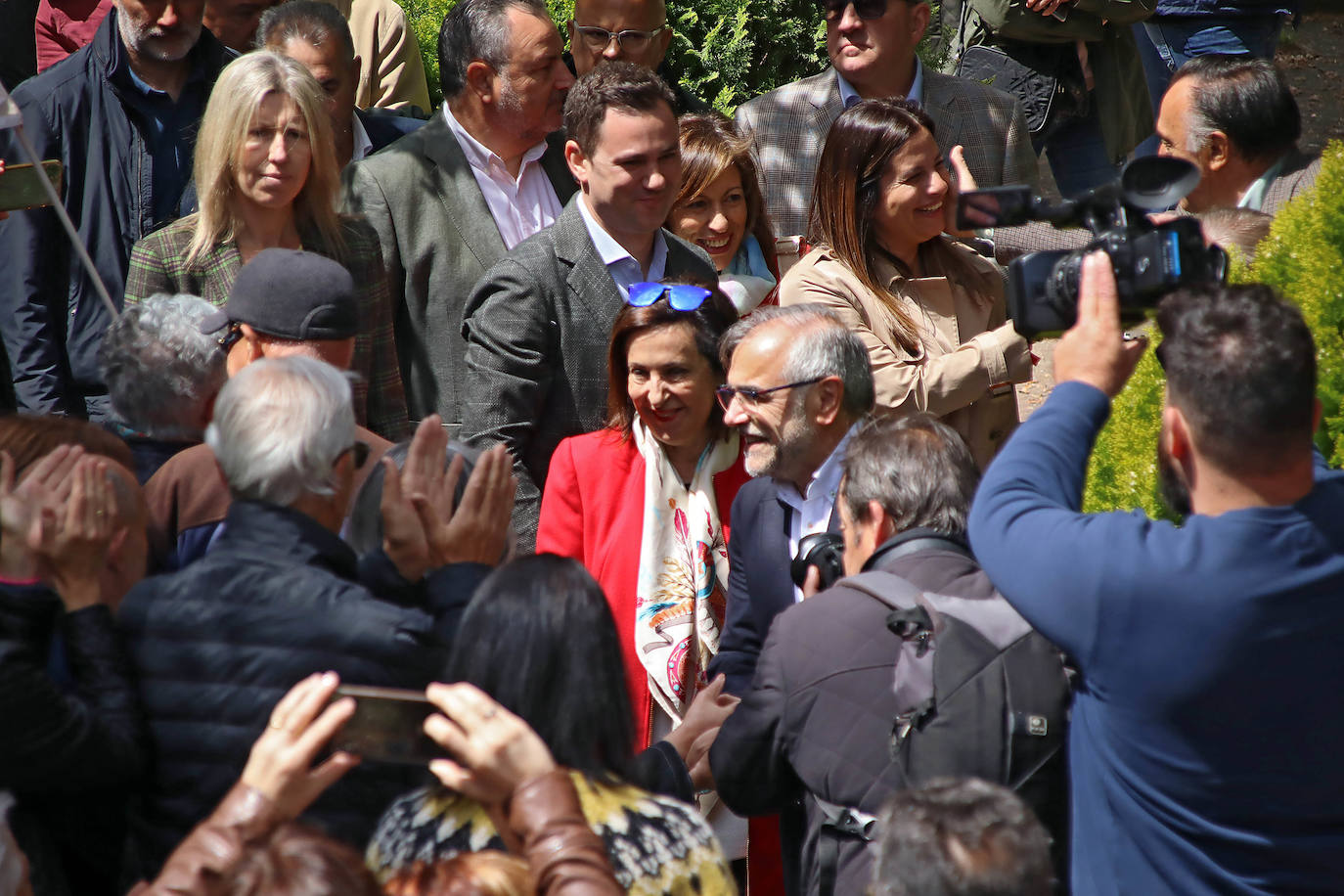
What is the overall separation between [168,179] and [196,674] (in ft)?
9.84

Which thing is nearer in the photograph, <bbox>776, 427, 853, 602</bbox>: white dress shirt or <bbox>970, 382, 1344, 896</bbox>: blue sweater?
<bbox>970, 382, 1344, 896</bbox>: blue sweater

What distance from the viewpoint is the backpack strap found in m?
2.64

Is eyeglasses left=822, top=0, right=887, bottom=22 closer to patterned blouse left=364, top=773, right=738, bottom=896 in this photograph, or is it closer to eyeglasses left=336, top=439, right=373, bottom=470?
eyeglasses left=336, top=439, right=373, bottom=470

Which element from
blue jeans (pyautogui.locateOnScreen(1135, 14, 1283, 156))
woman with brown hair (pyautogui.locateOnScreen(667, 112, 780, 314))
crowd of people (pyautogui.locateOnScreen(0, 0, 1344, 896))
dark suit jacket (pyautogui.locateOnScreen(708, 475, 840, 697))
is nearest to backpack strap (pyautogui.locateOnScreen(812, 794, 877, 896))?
crowd of people (pyautogui.locateOnScreen(0, 0, 1344, 896))

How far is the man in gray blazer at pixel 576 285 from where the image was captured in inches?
165

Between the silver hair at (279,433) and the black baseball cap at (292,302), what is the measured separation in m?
0.79

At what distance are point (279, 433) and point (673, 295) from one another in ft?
5.22

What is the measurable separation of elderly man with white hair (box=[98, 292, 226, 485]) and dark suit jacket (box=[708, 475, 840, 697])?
1343 millimetres

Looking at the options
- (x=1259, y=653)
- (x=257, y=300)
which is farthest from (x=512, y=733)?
(x=257, y=300)

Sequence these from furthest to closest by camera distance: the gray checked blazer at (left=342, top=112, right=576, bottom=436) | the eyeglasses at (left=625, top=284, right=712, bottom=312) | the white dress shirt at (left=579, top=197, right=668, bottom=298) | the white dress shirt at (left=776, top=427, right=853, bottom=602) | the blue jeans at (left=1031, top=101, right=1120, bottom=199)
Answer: the blue jeans at (left=1031, top=101, right=1120, bottom=199), the gray checked blazer at (left=342, top=112, right=576, bottom=436), the white dress shirt at (left=579, top=197, right=668, bottom=298), the eyeglasses at (left=625, top=284, right=712, bottom=312), the white dress shirt at (left=776, top=427, right=853, bottom=602)

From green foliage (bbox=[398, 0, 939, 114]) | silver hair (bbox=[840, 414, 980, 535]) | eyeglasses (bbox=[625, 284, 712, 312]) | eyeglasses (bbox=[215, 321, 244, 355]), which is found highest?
green foliage (bbox=[398, 0, 939, 114])

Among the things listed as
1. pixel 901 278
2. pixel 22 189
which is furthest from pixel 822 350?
pixel 22 189


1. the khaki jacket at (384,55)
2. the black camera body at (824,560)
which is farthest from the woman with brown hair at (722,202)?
the khaki jacket at (384,55)

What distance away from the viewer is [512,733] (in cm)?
206
